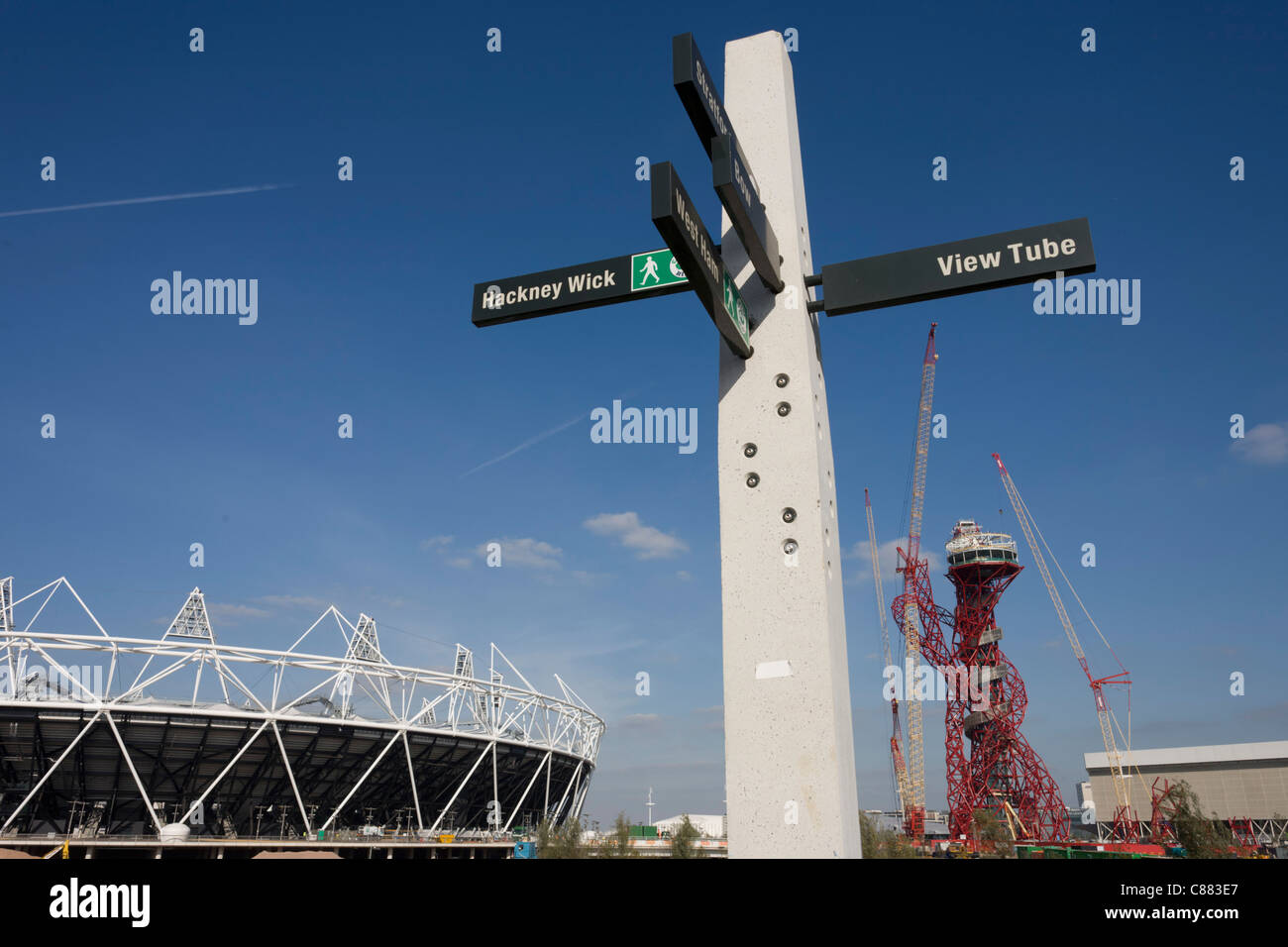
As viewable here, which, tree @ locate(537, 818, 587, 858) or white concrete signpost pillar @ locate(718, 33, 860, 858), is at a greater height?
white concrete signpost pillar @ locate(718, 33, 860, 858)

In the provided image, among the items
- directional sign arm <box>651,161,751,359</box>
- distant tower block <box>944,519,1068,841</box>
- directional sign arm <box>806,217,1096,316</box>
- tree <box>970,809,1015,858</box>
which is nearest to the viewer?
directional sign arm <box>651,161,751,359</box>

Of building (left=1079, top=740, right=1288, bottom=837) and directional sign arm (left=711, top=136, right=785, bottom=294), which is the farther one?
building (left=1079, top=740, right=1288, bottom=837)

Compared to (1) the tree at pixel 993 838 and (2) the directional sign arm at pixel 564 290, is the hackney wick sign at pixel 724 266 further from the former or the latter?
(1) the tree at pixel 993 838

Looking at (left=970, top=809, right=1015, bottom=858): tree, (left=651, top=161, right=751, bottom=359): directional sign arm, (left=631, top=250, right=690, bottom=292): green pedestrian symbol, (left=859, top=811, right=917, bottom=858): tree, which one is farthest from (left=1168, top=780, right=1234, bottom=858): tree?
(left=631, top=250, right=690, bottom=292): green pedestrian symbol

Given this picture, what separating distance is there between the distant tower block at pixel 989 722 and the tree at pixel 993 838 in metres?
16.7

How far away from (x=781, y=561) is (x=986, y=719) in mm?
101776

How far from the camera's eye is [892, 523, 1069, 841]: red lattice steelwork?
311 ft

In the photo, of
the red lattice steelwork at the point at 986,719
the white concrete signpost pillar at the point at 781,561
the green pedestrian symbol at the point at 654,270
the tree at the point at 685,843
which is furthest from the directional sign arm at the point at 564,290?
the red lattice steelwork at the point at 986,719

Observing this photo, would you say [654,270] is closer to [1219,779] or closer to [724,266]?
[724,266]

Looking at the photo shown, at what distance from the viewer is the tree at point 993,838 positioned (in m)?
69.1

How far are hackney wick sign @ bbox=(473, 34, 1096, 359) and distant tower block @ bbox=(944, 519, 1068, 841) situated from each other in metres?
98.8

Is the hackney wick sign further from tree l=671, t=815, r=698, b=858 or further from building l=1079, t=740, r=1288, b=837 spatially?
building l=1079, t=740, r=1288, b=837

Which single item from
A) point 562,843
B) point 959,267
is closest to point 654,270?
point 959,267
